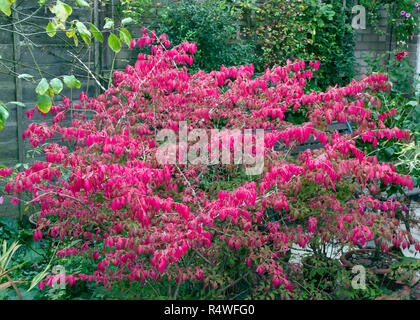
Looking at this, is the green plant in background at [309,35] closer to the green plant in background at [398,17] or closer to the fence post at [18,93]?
the green plant in background at [398,17]

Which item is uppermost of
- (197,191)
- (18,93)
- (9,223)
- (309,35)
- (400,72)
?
(309,35)

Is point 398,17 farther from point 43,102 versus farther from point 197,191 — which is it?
point 43,102

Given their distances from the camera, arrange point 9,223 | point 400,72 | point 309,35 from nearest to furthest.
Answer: point 9,223 < point 309,35 < point 400,72

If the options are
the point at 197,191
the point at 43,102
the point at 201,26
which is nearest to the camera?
the point at 43,102

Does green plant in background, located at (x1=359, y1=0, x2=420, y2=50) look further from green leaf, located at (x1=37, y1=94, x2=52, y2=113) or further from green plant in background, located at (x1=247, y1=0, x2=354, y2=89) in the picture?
green leaf, located at (x1=37, y1=94, x2=52, y2=113)

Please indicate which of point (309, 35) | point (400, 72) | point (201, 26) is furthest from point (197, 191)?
point (400, 72)

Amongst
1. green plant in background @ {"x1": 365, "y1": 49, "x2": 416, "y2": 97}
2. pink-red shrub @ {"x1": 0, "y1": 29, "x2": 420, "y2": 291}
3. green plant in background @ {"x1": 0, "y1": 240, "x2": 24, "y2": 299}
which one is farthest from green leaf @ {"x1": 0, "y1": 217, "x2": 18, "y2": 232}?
green plant in background @ {"x1": 365, "y1": 49, "x2": 416, "y2": 97}

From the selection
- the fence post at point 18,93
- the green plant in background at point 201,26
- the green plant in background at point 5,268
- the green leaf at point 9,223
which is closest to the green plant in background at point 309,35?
the green plant in background at point 201,26

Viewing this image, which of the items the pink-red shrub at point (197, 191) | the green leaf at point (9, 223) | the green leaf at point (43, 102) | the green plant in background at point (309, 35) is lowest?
the green leaf at point (9, 223)

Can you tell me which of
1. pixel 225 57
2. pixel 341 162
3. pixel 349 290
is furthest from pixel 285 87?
pixel 225 57

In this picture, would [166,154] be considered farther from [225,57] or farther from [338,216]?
[225,57]

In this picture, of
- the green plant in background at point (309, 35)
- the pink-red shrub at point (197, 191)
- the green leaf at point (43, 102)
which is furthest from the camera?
the green plant in background at point (309, 35)
